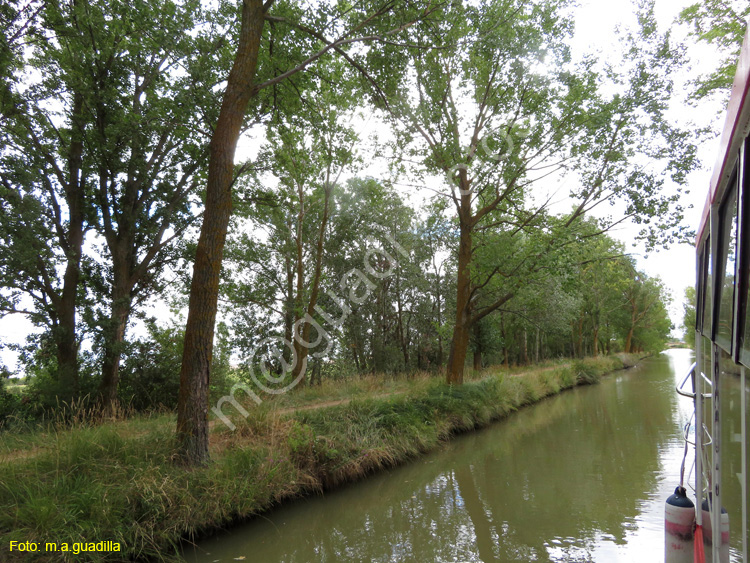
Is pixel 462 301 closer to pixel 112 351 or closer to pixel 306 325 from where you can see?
pixel 306 325

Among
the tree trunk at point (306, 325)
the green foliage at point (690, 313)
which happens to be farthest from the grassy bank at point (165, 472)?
the tree trunk at point (306, 325)

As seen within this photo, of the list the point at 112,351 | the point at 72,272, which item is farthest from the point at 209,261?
the point at 72,272

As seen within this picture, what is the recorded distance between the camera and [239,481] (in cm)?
582

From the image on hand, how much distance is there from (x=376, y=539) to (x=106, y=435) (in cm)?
365

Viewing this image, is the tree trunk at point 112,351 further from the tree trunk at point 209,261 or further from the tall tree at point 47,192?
the tree trunk at point 209,261

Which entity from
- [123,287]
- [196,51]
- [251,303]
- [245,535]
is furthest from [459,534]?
[251,303]

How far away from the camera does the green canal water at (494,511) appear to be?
507 centimetres

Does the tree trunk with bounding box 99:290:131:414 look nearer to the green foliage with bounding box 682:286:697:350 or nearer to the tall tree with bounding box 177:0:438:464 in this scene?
the tall tree with bounding box 177:0:438:464

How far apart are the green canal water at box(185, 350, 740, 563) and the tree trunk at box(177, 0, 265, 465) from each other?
1.42 metres

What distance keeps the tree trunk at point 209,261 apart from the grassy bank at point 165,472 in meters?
0.40

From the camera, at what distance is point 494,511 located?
623 centimetres

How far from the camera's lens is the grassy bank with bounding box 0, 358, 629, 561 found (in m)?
4.35

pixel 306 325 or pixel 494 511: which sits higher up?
pixel 306 325

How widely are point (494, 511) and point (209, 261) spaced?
17.3 ft
